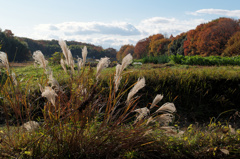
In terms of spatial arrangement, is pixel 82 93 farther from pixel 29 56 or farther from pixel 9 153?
pixel 29 56

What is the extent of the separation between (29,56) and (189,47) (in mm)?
18089

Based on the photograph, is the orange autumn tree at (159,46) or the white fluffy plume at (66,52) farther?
the orange autumn tree at (159,46)

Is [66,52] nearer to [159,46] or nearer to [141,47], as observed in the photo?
[159,46]

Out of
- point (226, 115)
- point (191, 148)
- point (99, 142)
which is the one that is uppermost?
point (99, 142)

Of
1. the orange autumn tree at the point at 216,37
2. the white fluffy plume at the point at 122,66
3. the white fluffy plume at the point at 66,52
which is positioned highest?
the orange autumn tree at the point at 216,37

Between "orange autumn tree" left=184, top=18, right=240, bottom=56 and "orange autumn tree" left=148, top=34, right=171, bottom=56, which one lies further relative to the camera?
"orange autumn tree" left=148, top=34, right=171, bottom=56

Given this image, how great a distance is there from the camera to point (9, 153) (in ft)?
7.02

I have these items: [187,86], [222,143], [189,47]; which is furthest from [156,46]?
[222,143]

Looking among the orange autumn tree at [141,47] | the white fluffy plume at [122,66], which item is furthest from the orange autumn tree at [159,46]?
the white fluffy plume at [122,66]

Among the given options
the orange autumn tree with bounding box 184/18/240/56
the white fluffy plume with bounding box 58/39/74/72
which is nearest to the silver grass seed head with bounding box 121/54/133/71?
the white fluffy plume with bounding box 58/39/74/72

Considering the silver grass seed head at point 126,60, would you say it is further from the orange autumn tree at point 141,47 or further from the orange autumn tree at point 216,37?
the orange autumn tree at point 141,47

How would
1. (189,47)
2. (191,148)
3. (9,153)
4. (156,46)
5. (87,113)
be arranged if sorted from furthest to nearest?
(156,46), (189,47), (191,148), (87,113), (9,153)

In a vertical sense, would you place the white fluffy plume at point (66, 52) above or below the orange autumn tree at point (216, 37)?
below

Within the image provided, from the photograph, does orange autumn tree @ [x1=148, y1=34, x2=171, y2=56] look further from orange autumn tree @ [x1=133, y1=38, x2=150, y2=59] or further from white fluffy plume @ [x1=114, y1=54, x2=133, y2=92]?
white fluffy plume @ [x1=114, y1=54, x2=133, y2=92]
